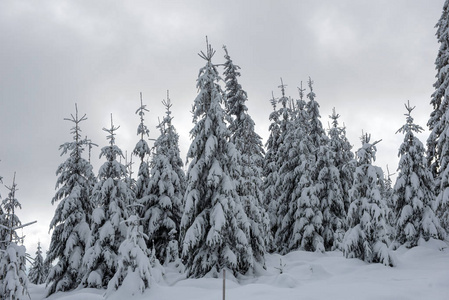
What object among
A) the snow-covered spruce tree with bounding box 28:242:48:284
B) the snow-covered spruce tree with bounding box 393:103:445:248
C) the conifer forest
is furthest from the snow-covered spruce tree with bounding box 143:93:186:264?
A: the snow-covered spruce tree with bounding box 28:242:48:284

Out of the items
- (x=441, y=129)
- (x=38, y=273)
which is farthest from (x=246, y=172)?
(x=38, y=273)

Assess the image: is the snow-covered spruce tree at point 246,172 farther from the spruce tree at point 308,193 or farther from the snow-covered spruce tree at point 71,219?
the snow-covered spruce tree at point 71,219

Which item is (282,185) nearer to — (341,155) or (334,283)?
(341,155)

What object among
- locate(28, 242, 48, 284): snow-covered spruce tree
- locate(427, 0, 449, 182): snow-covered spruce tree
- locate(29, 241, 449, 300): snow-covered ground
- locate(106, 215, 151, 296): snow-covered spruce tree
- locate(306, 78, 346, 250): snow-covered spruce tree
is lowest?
locate(28, 242, 48, 284): snow-covered spruce tree

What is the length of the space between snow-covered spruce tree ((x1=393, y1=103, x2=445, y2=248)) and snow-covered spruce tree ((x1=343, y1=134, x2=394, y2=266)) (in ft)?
12.2

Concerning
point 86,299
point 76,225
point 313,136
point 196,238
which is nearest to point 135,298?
point 86,299

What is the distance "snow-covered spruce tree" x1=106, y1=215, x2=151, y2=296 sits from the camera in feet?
44.5

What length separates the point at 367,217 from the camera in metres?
18.2

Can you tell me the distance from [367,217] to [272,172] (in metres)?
15.6

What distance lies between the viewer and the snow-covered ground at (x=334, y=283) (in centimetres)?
1167

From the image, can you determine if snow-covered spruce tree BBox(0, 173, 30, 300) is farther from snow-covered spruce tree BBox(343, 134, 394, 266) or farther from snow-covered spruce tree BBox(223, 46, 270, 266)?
snow-covered spruce tree BBox(343, 134, 394, 266)

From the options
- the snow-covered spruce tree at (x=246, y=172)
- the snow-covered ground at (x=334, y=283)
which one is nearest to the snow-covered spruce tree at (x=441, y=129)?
the snow-covered ground at (x=334, y=283)

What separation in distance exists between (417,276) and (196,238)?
9.72 meters

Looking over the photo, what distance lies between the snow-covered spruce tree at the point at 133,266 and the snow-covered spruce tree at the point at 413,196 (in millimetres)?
15865
